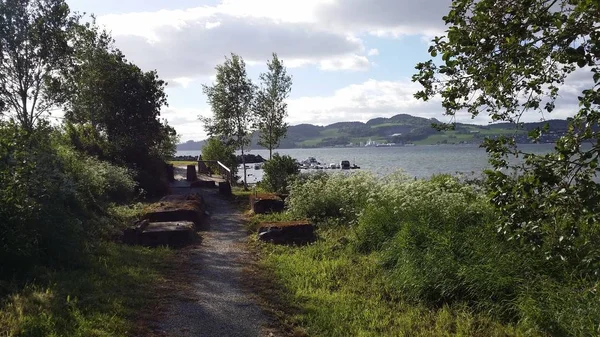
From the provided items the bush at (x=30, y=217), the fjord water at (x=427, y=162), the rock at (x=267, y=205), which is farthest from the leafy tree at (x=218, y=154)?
the bush at (x=30, y=217)

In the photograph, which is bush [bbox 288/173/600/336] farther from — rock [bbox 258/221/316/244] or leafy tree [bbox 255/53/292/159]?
leafy tree [bbox 255/53/292/159]

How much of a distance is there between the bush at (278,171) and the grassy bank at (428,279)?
10339 mm

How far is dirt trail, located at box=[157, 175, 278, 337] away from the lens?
19.7ft

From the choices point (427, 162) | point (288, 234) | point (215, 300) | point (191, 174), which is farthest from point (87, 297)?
point (427, 162)

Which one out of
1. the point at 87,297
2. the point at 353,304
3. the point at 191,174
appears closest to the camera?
the point at 87,297

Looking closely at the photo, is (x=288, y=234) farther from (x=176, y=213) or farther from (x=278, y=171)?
(x=278, y=171)

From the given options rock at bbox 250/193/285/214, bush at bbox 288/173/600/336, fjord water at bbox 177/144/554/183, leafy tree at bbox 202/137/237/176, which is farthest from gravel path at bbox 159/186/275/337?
leafy tree at bbox 202/137/237/176

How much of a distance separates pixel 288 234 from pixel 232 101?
17.9m

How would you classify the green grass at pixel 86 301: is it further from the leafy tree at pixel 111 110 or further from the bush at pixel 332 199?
the leafy tree at pixel 111 110

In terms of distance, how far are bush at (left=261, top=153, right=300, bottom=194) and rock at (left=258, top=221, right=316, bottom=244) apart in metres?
9.38

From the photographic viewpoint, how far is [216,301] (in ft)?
23.4

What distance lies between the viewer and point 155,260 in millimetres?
9664

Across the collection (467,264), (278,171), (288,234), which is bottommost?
(288,234)

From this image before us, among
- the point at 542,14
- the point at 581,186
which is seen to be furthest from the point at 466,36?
the point at 581,186
